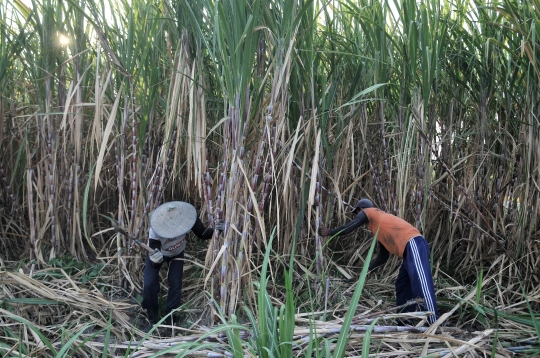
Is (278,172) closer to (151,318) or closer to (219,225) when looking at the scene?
(219,225)

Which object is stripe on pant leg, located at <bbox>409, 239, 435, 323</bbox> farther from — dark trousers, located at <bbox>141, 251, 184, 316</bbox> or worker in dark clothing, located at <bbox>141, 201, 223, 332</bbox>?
dark trousers, located at <bbox>141, 251, 184, 316</bbox>

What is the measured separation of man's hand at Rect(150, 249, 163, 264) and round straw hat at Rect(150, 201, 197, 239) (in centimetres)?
10

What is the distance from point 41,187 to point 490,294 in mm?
2806

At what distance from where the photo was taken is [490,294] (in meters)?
2.93

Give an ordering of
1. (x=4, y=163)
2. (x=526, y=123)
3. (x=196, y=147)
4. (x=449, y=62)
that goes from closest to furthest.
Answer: (x=196, y=147)
(x=526, y=123)
(x=449, y=62)
(x=4, y=163)

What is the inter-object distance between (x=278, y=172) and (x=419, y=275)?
92cm

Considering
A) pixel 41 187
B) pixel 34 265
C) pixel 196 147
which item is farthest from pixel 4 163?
pixel 196 147

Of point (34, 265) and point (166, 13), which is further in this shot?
point (34, 265)

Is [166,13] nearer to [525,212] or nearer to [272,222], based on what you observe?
[272,222]

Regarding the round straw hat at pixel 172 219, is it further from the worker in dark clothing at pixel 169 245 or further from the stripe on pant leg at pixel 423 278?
the stripe on pant leg at pixel 423 278

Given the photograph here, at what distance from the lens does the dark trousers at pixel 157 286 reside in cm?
272

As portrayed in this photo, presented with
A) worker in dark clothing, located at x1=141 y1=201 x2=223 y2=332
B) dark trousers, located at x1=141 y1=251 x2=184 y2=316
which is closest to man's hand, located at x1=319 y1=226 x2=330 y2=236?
worker in dark clothing, located at x1=141 y1=201 x2=223 y2=332

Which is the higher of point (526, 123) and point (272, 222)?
point (526, 123)

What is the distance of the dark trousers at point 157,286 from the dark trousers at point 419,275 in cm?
123
